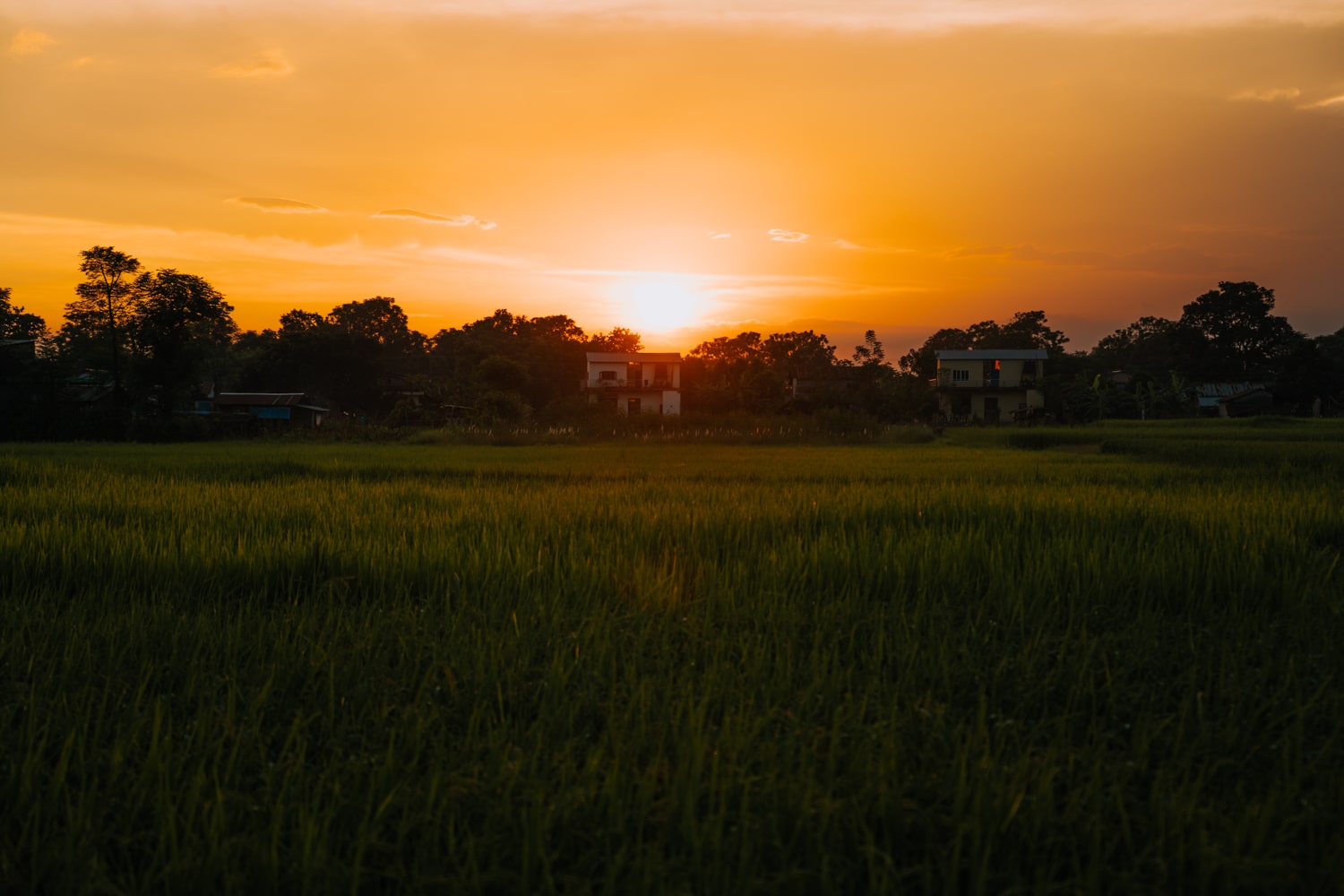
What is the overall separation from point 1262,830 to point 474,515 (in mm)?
4885

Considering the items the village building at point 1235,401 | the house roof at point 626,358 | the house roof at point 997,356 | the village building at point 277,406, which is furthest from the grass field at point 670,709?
the village building at point 1235,401

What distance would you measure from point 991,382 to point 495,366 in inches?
1116

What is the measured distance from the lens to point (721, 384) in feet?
139

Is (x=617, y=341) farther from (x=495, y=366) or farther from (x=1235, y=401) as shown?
(x=1235, y=401)

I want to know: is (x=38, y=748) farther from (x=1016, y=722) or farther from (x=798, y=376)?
(x=798, y=376)

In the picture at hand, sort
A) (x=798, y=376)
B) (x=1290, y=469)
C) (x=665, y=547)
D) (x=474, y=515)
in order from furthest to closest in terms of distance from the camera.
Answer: (x=798, y=376) → (x=1290, y=469) → (x=474, y=515) → (x=665, y=547)

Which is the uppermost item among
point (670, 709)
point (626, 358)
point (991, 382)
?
point (626, 358)

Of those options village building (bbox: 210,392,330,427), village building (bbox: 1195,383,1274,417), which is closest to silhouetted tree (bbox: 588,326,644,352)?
village building (bbox: 210,392,330,427)

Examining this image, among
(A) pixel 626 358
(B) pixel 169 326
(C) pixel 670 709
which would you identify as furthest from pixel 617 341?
(C) pixel 670 709

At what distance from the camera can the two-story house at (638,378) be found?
1719 inches

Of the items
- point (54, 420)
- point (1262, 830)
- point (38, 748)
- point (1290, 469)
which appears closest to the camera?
point (1262, 830)

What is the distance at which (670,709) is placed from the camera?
2.20m

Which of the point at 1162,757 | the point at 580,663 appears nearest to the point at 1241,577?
the point at 1162,757

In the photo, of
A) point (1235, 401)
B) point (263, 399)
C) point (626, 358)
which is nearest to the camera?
point (626, 358)
